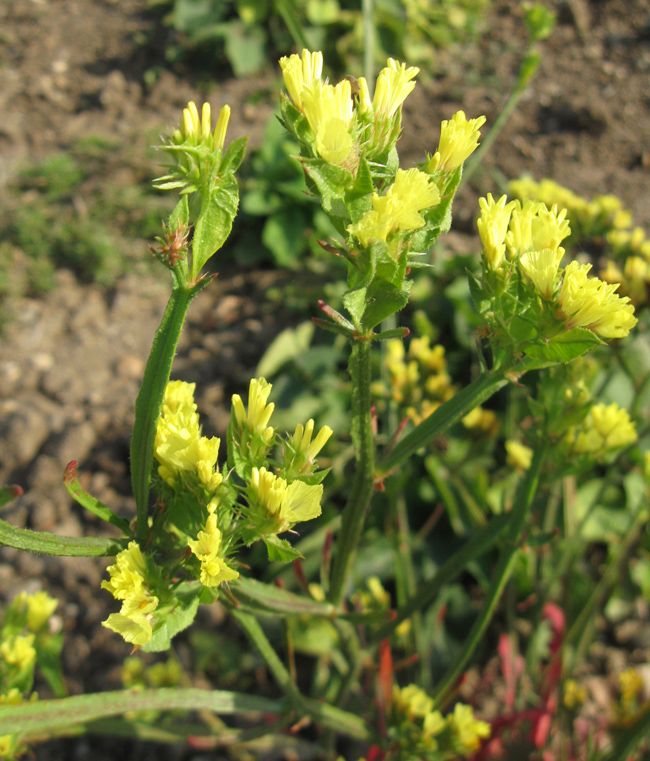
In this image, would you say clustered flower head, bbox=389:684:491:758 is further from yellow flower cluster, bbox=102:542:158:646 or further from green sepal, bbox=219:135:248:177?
green sepal, bbox=219:135:248:177

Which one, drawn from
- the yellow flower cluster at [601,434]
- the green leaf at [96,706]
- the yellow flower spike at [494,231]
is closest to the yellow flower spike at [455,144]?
the yellow flower spike at [494,231]

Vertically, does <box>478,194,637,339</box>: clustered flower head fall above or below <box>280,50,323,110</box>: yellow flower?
below

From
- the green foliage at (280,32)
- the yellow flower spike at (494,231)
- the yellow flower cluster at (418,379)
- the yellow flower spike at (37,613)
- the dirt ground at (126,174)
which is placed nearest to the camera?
the yellow flower spike at (494,231)

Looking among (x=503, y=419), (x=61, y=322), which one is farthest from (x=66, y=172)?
Answer: (x=503, y=419)

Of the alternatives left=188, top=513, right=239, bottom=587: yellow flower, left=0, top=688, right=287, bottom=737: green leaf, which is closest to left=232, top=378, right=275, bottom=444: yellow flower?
left=188, top=513, right=239, bottom=587: yellow flower

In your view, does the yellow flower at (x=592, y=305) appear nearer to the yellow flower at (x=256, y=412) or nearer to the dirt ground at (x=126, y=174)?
the yellow flower at (x=256, y=412)

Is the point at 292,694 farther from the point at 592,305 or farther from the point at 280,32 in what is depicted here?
the point at 280,32

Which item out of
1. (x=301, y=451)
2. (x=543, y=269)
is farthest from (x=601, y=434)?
(x=301, y=451)
